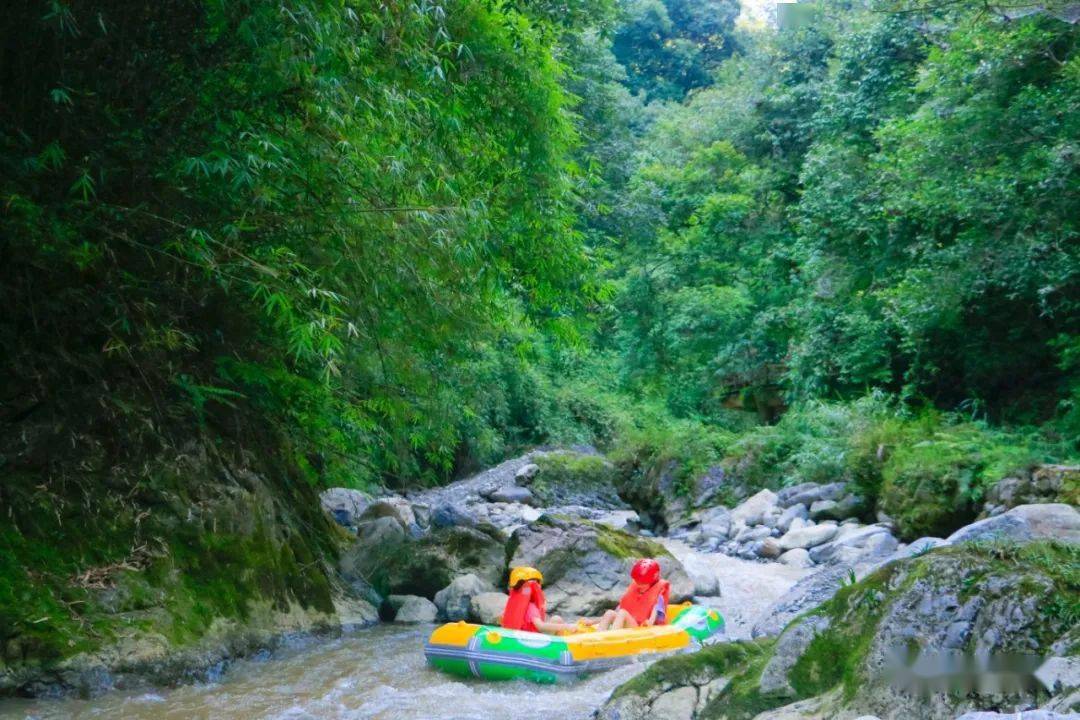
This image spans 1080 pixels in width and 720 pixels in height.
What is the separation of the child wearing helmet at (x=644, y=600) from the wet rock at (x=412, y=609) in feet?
5.91

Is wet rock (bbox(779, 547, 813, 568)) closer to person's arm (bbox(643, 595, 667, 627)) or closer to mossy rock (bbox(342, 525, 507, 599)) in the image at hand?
mossy rock (bbox(342, 525, 507, 599))

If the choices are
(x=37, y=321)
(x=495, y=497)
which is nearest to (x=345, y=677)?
(x=37, y=321)

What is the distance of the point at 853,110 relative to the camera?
17000mm

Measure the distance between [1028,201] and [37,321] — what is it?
9971mm

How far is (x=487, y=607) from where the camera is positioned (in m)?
7.98

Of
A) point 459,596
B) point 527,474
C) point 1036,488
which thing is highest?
point 527,474

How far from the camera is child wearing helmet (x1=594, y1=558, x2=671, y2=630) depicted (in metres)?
7.16

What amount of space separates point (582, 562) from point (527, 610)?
1785 mm

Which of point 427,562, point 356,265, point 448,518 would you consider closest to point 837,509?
point 448,518

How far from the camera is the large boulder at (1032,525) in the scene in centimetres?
457

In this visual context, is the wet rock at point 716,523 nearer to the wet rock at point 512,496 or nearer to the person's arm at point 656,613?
the wet rock at point 512,496

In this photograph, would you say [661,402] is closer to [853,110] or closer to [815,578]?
[853,110]

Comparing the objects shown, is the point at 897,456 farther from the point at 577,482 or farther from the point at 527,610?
the point at 577,482

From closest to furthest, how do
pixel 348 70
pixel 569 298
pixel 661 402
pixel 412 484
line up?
pixel 348 70 < pixel 569 298 < pixel 412 484 < pixel 661 402
